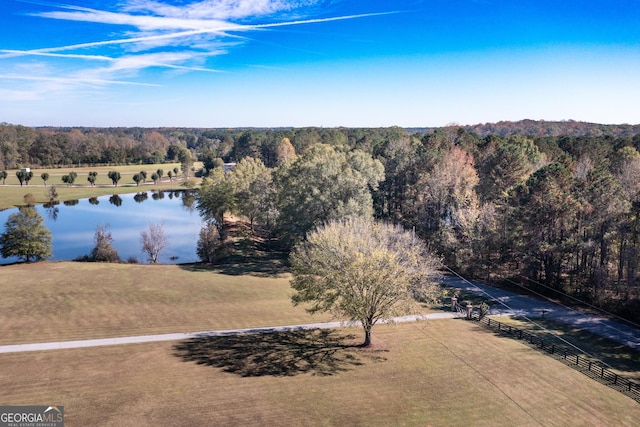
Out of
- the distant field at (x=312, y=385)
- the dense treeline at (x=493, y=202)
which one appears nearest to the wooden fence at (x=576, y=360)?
the distant field at (x=312, y=385)

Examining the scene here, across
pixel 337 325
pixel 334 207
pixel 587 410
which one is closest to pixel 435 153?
pixel 334 207

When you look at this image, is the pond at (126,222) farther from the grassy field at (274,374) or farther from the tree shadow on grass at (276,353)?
the tree shadow on grass at (276,353)

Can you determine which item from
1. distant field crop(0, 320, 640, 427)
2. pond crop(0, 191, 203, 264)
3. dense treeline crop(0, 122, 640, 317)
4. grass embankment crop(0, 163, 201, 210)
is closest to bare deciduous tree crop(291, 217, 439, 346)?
distant field crop(0, 320, 640, 427)

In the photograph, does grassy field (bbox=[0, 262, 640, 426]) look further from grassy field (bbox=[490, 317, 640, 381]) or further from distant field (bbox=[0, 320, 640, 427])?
grassy field (bbox=[490, 317, 640, 381])

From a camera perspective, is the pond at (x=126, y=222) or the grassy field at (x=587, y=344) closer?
the grassy field at (x=587, y=344)

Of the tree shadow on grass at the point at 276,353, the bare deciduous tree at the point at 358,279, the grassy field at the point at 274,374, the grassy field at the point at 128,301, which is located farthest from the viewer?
the grassy field at the point at 128,301

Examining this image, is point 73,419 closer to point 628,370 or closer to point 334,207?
point 628,370

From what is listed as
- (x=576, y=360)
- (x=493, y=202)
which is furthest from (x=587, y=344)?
(x=493, y=202)
